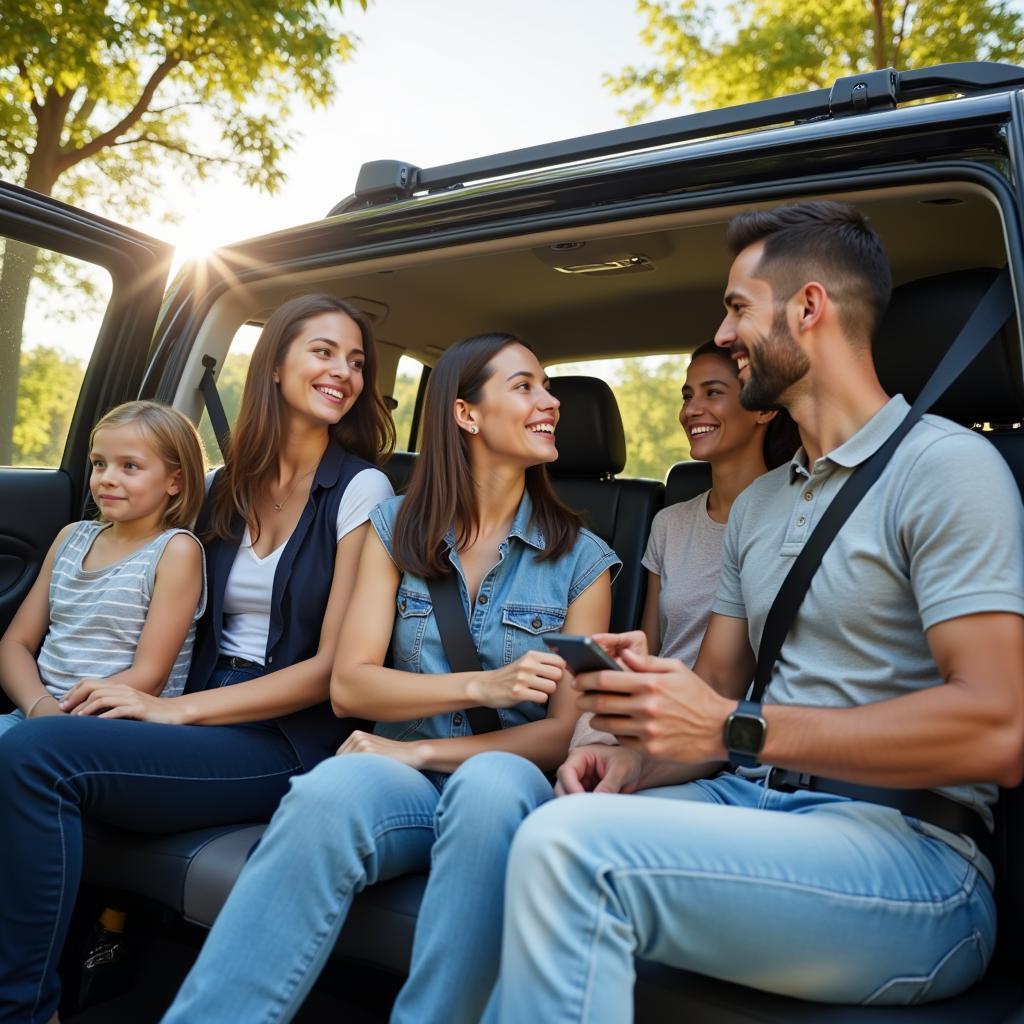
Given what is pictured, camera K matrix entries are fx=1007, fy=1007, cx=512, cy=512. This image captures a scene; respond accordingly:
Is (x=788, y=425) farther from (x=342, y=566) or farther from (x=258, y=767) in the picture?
(x=258, y=767)

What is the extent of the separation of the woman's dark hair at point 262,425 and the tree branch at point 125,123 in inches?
208

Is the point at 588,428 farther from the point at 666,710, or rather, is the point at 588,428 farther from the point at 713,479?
the point at 666,710

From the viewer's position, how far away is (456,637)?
215cm

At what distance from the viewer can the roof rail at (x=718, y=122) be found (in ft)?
5.81

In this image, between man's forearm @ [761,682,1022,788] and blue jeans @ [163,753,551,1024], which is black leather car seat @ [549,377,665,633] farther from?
man's forearm @ [761,682,1022,788]

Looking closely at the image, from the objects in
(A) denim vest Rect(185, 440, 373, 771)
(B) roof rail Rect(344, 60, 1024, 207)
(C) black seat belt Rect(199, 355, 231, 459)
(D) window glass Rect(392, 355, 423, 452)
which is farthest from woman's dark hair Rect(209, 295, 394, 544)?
(D) window glass Rect(392, 355, 423, 452)

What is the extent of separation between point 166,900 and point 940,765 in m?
1.43

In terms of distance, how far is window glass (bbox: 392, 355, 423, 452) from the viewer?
3.72 m

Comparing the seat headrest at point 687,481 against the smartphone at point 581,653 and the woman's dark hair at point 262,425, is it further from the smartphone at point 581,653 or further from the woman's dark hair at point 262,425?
the smartphone at point 581,653

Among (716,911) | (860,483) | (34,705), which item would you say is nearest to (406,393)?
(34,705)

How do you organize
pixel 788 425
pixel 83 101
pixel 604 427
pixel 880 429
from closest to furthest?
pixel 880 429, pixel 788 425, pixel 604 427, pixel 83 101

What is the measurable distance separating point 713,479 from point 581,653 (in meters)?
1.21

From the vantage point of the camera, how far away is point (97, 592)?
2.40m

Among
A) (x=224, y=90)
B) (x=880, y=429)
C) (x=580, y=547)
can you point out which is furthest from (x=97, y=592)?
(x=224, y=90)
